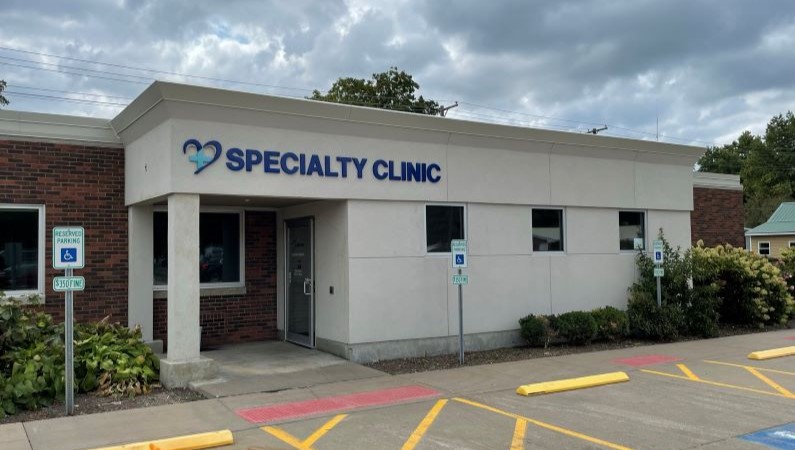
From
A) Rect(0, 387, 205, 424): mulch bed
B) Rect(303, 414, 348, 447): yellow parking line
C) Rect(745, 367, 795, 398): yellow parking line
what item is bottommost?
Rect(745, 367, 795, 398): yellow parking line

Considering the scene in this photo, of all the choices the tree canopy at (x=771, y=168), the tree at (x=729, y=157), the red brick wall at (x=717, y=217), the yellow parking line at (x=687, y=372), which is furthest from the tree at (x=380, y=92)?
the tree at (x=729, y=157)

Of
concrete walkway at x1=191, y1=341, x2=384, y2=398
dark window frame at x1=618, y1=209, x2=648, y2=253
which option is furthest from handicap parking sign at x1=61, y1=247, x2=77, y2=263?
dark window frame at x1=618, y1=209, x2=648, y2=253

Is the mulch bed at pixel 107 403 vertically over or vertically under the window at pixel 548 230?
under

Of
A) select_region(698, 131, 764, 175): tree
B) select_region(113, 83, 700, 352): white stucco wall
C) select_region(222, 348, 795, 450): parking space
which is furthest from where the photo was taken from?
select_region(698, 131, 764, 175): tree

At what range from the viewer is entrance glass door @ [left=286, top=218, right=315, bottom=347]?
1211 centimetres

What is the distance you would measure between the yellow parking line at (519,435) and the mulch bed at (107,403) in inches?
163

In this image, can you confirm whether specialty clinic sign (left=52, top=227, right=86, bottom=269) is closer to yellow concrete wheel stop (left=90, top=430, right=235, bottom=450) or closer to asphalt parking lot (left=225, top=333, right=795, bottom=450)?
yellow concrete wheel stop (left=90, top=430, right=235, bottom=450)

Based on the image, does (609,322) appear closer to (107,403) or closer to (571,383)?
(571,383)

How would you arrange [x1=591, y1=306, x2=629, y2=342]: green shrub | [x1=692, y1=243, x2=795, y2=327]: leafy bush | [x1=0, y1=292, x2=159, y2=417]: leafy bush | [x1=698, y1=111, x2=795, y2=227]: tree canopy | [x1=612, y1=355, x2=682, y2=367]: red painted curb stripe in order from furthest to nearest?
[x1=698, y1=111, x2=795, y2=227]: tree canopy
[x1=692, y1=243, x2=795, y2=327]: leafy bush
[x1=591, y1=306, x2=629, y2=342]: green shrub
[x1=612, y1=355, x2=682, y2=367]: red painted curb stripe
[x1=0, y1=292, x2=159, y2=417]: leafy bush

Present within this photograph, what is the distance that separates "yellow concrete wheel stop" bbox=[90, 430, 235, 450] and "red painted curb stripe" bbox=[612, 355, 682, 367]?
23.6 feet

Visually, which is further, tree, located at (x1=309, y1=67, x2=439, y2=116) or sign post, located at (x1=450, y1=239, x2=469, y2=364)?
tree, located at (x1=309, y1=67, x2=439, y2=116)

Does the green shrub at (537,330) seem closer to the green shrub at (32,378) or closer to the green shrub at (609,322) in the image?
the green shrub at (609,322)

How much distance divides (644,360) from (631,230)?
4.29 meters

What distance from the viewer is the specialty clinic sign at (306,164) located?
31.4ft
